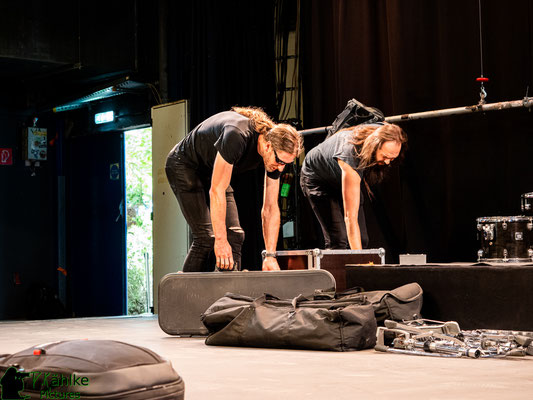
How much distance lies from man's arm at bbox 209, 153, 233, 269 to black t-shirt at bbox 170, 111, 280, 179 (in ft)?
0.22

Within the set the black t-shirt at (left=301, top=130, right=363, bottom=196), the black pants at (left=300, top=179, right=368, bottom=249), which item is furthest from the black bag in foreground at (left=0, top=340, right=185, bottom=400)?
the black pants at (left=300, top=179, right=368, bottom=249)

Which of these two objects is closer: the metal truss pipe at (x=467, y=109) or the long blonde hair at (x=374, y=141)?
the long blonde hair at (x=374, y=141)

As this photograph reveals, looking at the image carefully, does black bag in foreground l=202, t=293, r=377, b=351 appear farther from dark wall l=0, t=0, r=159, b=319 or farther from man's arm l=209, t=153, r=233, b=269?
dark wall l=0, t=0, r=159, b=319

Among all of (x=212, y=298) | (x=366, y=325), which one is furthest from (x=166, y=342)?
(x=366, y=325)

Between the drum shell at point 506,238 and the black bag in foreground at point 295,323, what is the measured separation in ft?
5.64

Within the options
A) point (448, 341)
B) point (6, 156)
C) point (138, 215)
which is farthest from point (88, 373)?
point (6, 156)

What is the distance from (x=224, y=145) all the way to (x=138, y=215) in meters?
4.81

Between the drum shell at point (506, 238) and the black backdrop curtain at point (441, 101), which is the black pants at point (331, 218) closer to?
the black backdrop curtain at point (441, 101)

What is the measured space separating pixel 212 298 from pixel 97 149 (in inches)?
211

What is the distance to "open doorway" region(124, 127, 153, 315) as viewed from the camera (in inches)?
341

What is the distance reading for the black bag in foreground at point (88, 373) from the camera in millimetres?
1398

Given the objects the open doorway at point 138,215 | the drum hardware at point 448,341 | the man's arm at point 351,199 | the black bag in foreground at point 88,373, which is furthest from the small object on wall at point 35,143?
the black bag in foreground at point 88,373

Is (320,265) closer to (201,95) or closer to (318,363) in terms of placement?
(318,363)

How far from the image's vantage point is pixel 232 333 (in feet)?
11.5
